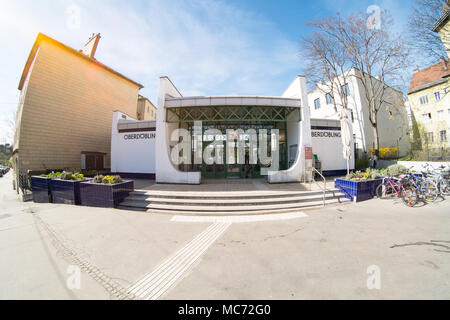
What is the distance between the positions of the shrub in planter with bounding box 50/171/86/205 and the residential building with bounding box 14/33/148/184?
6.32 meters

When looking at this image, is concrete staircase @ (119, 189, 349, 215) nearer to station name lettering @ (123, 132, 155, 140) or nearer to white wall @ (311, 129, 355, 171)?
white wall @ (311, 129, 355, 171)

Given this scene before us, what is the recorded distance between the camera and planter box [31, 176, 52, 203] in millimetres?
7471

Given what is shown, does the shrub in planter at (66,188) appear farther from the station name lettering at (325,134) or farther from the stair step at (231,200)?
the station name lettering at (325,134)

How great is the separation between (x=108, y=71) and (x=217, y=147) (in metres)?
16.1

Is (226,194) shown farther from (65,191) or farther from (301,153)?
(65,191)

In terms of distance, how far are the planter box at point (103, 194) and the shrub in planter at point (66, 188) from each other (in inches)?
13.2

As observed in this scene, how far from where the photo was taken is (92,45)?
1509 centimetres

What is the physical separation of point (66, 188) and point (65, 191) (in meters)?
0.17

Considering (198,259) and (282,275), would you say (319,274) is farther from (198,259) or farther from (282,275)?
(198,259)

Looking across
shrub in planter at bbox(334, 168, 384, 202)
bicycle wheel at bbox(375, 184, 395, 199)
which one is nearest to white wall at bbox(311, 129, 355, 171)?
shrub in planter at bbox(334, 168, 384, 202)

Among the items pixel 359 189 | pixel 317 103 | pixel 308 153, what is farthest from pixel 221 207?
pixel 317 103

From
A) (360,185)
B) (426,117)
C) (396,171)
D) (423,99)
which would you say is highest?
(423,99)

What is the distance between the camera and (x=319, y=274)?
2.47 metres

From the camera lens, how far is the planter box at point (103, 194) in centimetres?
616
